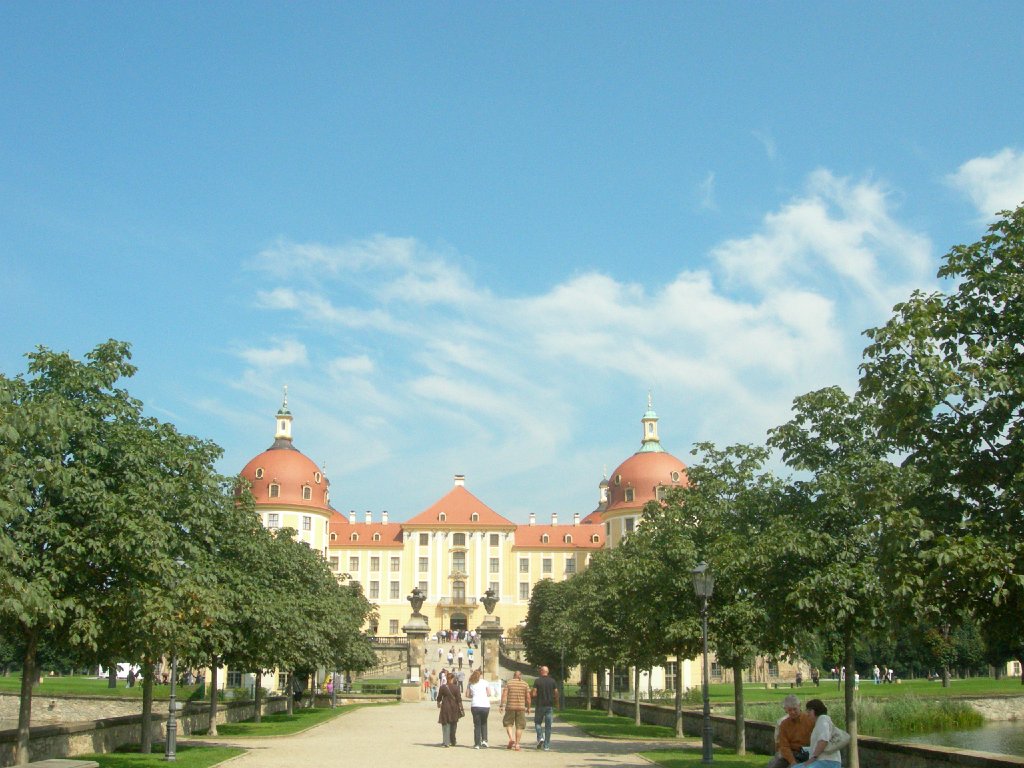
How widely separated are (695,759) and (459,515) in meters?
87.3

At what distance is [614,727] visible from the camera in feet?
112

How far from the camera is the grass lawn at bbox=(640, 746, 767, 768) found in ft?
65.2

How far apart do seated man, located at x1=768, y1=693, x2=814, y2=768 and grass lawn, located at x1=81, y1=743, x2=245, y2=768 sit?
11130mm

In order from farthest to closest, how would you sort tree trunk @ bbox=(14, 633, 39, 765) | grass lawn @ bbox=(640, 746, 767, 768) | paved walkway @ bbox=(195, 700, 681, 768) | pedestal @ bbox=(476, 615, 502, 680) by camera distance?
pedestal @ bbox=(476, 615, 502, 680) → paved walkway @ bbox=(195, 700, 681, 768) → grass lawn @ bbox=(640, 746, 767, 768) → tree trunk @ bbox=(14, 633, 39, 765)

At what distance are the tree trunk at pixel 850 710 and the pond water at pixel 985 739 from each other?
9.60 m

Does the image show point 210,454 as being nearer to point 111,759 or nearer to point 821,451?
point 111,759

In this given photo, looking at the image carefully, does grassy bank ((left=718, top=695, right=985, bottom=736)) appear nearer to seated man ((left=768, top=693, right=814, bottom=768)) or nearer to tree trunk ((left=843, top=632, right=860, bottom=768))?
tree trunk ((left=843, top=632, right=860, bottom=768))

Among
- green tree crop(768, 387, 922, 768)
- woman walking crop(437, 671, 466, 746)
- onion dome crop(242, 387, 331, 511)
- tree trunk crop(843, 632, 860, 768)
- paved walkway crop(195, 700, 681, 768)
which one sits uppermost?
onion dome crop(242, 387, 331, 511)

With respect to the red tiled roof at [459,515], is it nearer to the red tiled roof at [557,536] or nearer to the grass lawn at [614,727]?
the red tiled roof at [557,536]

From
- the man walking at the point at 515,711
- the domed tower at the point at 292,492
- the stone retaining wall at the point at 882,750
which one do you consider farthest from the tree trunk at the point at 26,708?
the domed tower at the point at 292,492

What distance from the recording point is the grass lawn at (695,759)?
782 inches

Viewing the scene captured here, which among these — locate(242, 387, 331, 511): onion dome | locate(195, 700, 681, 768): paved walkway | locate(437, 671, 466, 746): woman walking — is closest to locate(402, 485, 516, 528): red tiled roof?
locate(242, 387, 331, 511): onion dome

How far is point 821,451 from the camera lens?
1881 cm

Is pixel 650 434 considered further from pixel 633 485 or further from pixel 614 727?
pixel 614 727
